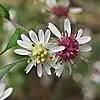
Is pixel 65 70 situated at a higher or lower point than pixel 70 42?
lower

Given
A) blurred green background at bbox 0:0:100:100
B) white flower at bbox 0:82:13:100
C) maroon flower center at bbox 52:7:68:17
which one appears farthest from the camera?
blurred green background at bbox 0:0:100:100

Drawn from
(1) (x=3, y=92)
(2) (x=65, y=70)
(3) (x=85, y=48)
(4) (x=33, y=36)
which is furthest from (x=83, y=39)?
(2) (x=65, y=70)

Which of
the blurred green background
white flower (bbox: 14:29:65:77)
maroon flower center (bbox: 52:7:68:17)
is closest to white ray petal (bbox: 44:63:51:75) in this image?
white flower (bbox: 14:29:65:77)

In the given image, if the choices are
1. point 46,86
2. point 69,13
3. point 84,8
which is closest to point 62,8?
point 69,13

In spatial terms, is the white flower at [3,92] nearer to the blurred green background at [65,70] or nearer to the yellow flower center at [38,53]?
A: the yellow flower center at [38,53]

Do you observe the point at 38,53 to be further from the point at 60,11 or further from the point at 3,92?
the point at 60,11

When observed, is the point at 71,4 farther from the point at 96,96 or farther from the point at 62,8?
the point at 96,96

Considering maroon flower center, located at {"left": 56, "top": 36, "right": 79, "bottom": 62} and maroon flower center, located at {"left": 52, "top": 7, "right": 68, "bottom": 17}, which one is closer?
maroon flower center, located at {"left": 56, "top": 36, "right": 79, "bottom": 62}

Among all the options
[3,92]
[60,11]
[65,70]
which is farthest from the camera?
[65,70]

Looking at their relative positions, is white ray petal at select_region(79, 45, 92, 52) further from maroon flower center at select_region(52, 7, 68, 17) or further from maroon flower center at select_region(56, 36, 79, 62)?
maroon flower center at select_region(52, 7, 68, 17)
